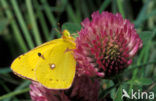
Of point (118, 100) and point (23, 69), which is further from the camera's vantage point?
point (23, 69)

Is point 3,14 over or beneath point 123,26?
beneath

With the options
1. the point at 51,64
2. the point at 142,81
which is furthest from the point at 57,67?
the point at 142,81

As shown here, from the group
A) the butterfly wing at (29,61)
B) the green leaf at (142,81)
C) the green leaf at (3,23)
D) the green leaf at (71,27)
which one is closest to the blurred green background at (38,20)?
the green leaf at (3,23)

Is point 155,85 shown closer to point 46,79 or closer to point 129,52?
point 129,52

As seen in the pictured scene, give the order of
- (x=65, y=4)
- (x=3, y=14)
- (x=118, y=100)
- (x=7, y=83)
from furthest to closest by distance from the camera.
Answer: (x=3, y=14) → (x=65, y=4) → (x=7, y=83) → (x=118, y=100)

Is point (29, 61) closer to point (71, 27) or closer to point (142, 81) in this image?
point (71, 27)

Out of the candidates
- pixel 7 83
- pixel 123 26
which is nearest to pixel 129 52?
pixel 123 26
